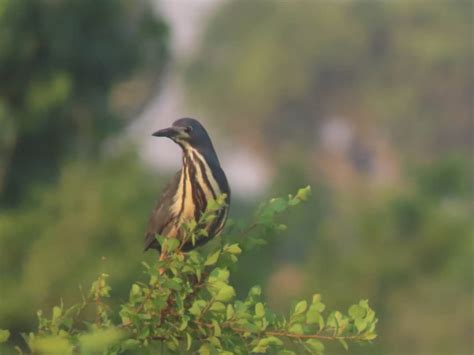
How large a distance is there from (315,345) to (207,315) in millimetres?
464

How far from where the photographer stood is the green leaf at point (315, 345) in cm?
685

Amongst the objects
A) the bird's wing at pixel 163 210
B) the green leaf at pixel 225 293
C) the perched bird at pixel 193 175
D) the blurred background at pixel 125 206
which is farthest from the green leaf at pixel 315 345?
the blurred background at pixel 125 206

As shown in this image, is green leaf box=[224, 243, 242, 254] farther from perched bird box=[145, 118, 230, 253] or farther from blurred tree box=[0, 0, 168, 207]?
blurred tree box=[0, 0, 168, 207]

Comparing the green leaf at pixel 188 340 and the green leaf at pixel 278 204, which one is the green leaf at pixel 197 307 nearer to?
the green leaf at pixel 188 340

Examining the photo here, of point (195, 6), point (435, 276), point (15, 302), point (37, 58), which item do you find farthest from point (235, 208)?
point (195, 6)

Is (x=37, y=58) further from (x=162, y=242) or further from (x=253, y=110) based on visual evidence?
(x=253, y=110)

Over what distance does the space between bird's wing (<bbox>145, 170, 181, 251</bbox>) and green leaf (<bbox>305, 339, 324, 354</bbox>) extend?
168 cm

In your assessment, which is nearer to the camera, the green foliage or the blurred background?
the green foliage

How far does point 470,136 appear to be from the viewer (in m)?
103

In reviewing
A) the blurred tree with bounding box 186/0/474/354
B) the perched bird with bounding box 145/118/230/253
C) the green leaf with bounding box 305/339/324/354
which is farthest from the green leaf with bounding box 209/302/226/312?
the blurred tree with bounding box 186/0/474/354

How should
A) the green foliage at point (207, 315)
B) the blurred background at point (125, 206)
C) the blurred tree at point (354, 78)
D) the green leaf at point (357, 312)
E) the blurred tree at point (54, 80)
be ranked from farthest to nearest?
the blurred tree at point (354, 78) < the blurred tree at point (54, 80) < the blurred background at point (125, 206) < the green leaf at point (357, 312) < the green foliage at point (207, 315)

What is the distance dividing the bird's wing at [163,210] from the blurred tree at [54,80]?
20.8m

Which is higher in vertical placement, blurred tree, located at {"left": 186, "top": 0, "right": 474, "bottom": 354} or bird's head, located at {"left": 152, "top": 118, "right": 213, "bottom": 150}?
blurred tree, located at {"left": 186, "top": 0, "right": 474, "bottom": 354}

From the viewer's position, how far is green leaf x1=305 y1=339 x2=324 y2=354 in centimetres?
685
